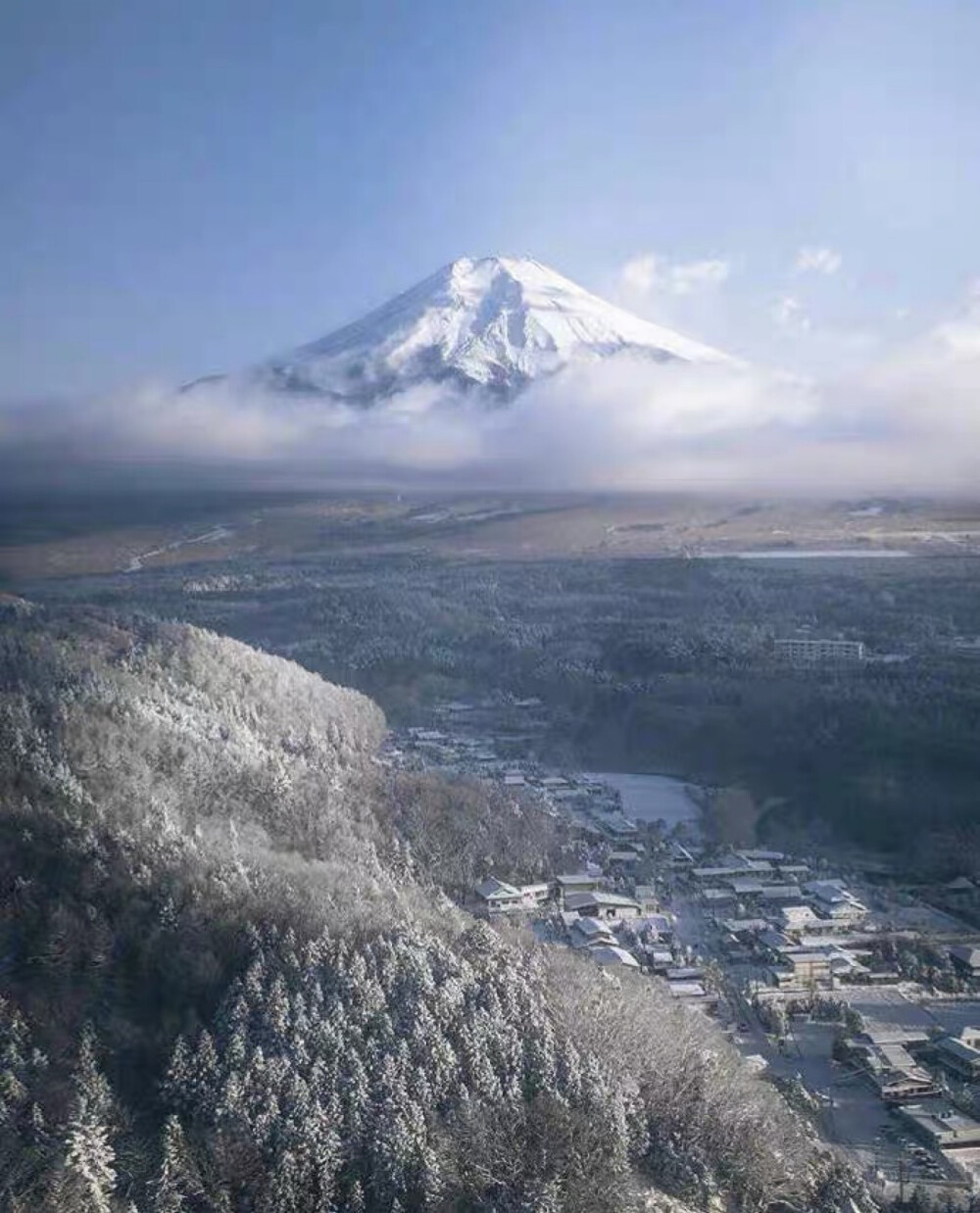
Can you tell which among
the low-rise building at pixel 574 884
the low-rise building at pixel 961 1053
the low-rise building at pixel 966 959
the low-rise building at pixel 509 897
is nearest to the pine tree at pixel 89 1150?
the low-rise building at pixel 509 897

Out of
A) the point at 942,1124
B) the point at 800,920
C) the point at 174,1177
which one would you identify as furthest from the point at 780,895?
the point at 174,1177

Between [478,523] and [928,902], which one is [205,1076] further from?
[478,523]

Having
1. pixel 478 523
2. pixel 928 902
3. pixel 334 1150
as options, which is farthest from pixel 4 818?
pixel 478 523

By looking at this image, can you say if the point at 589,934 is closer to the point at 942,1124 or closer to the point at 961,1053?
the point at 961,1053

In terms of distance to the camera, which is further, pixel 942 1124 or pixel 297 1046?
pixel 942 1124

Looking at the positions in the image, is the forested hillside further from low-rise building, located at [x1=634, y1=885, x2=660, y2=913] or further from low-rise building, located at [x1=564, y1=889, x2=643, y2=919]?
low-rise building, located at [x1=634, y1=885, x2=660, y2=913]

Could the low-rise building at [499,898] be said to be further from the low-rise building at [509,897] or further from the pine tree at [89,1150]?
the pine tree at [89,1150]

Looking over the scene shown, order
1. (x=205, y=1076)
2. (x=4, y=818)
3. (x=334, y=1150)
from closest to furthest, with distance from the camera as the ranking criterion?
(x=334, y=1150), (x=205, y=1076), (x=4, y=818)

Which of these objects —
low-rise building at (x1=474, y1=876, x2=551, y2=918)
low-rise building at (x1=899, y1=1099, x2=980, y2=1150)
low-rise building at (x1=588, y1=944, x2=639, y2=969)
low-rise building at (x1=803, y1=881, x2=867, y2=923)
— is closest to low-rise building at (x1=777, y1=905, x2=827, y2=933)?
low-rise building at (x1=803, y1=881, x2=867, y2=923)
